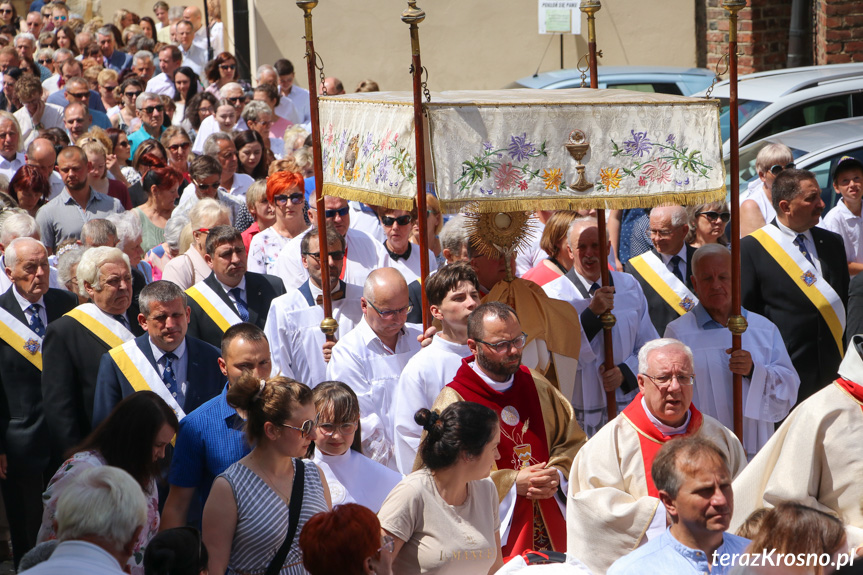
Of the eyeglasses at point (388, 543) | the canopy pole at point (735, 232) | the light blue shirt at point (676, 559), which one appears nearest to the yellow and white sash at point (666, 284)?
the canopy pole at point (735, 232)

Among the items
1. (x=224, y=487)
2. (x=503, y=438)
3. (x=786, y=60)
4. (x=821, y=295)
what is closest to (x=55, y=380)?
(x=224, y=487)

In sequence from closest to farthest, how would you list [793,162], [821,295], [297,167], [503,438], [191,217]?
[503,438] → [821,295] → [191,217] → [793,162] → [297,167]

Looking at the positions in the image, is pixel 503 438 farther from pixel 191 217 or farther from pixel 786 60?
pixel 786 60

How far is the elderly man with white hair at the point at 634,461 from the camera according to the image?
455cm

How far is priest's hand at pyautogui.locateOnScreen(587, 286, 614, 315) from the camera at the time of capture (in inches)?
229

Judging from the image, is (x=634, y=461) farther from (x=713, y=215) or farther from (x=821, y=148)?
(x=821, y=148)

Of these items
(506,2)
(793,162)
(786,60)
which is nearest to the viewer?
(793,162)

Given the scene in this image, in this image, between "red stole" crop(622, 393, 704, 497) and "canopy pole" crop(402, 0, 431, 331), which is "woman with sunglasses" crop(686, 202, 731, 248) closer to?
"canopy pole" crop(402, 0, 431, 331)

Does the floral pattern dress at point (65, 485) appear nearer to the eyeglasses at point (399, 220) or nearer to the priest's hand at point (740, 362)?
the priest's hand at point (740, 362)

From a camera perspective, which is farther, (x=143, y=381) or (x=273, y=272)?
(x=273, y=272)

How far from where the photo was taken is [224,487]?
13.5 ft

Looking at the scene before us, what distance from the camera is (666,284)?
662 centimetres

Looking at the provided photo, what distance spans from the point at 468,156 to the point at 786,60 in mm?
10482

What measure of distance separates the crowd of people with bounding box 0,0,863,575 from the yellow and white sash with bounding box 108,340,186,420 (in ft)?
0.05
